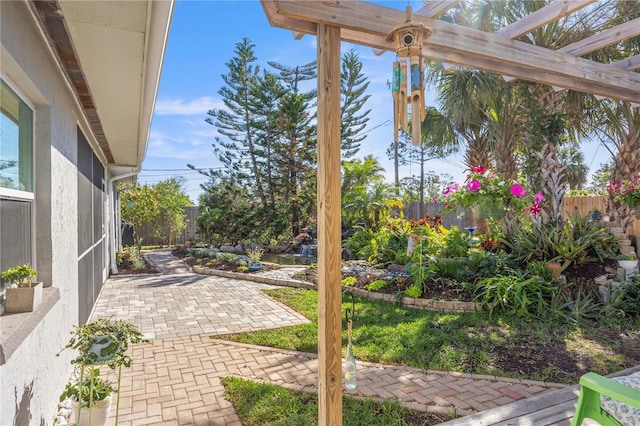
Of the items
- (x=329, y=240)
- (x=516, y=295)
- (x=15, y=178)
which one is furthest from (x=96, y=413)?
(x=516, y=295)

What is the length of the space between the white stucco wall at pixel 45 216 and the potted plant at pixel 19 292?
11 centimetres

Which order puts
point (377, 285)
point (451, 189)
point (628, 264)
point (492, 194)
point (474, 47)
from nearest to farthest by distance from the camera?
point (474, 47)
point (628, 264)
point (492, 194)
point (451, 189)
point (377, 285)

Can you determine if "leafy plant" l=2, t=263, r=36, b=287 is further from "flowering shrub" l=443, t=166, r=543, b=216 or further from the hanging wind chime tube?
"flowering shrub" l=443, t=166, r=543, b=216

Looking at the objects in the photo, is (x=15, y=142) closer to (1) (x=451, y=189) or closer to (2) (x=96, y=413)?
(2) (x=96, y=413)

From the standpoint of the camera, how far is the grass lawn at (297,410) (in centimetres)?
223

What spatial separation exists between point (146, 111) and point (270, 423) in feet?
9.07

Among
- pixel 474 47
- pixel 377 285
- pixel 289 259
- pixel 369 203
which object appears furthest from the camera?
pixel 369 203

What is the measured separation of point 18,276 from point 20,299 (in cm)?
11

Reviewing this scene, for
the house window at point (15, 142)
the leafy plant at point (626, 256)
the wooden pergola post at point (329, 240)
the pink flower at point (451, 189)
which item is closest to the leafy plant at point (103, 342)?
the house window at point (15, 142)

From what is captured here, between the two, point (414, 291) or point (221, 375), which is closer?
point (221, 375)

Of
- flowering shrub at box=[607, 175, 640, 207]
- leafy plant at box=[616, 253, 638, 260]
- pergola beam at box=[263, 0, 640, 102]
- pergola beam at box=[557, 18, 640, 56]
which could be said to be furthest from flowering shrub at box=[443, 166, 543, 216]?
pergola beam at box=[557, 18, 640, 56]

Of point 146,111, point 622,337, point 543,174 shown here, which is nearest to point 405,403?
point 622,337

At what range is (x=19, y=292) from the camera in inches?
64.9

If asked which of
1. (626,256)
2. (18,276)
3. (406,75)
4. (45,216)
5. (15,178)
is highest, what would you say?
(406,75)
